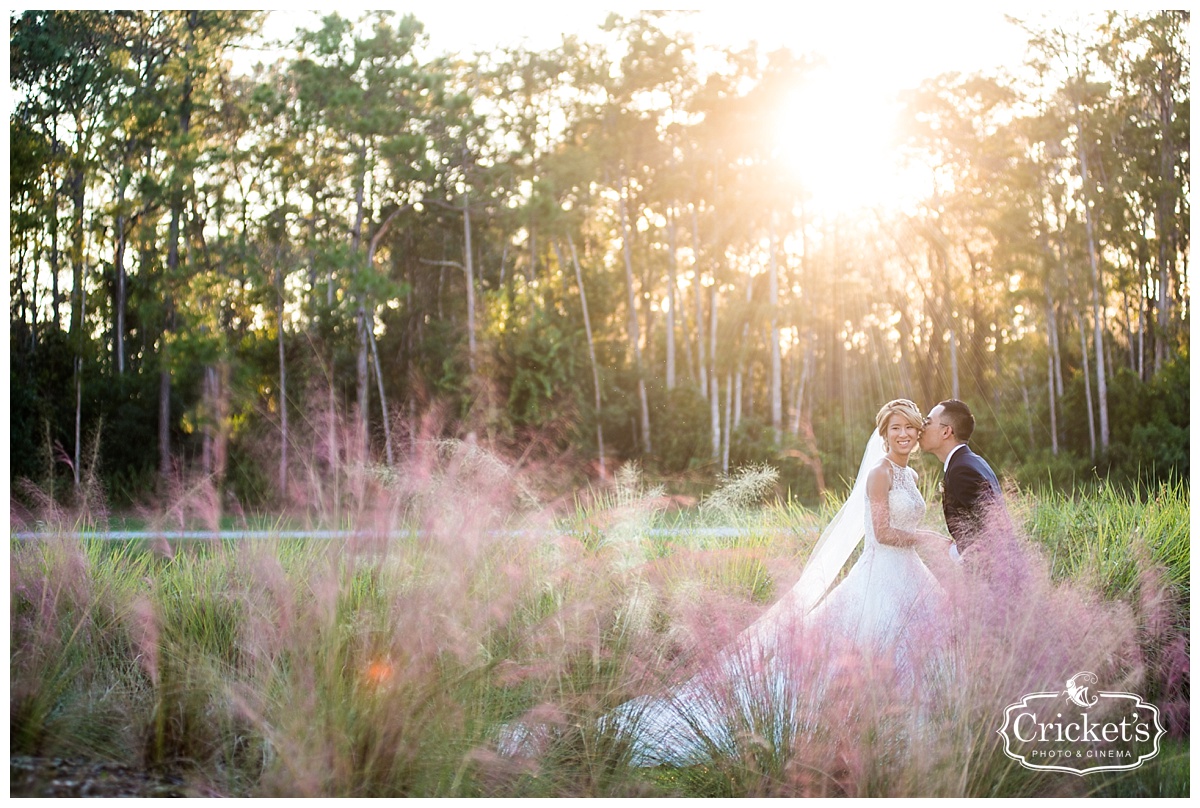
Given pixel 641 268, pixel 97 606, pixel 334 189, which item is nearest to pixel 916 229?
pixel 641 268

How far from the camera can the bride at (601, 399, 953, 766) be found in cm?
251

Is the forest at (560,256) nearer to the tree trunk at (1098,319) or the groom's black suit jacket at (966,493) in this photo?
the tree trunk at (1098,319)

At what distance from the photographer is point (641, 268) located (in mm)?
8148

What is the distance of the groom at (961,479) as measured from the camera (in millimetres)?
3021

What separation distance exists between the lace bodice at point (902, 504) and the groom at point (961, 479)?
103 millimetres

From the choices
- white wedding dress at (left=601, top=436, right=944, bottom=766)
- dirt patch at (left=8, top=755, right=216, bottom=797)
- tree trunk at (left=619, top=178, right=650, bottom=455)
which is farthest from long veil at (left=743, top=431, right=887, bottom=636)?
tree trunk at (left=619, top=178, right=650, bottom=455)

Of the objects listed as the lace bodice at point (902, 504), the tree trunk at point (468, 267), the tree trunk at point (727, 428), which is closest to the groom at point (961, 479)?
the lace bodice at point (902, 504)

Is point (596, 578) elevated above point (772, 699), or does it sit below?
above

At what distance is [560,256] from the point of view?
25.5ft

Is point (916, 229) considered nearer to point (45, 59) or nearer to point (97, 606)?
point (45, 59)

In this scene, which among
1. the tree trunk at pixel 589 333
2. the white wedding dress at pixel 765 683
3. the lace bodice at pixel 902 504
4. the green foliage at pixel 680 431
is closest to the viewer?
the white wedding dress at pixel 765 683

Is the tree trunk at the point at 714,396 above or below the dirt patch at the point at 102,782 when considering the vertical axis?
above

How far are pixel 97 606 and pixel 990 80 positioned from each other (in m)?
7.23

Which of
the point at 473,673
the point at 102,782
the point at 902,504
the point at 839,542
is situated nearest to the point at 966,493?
the point at 902,504
